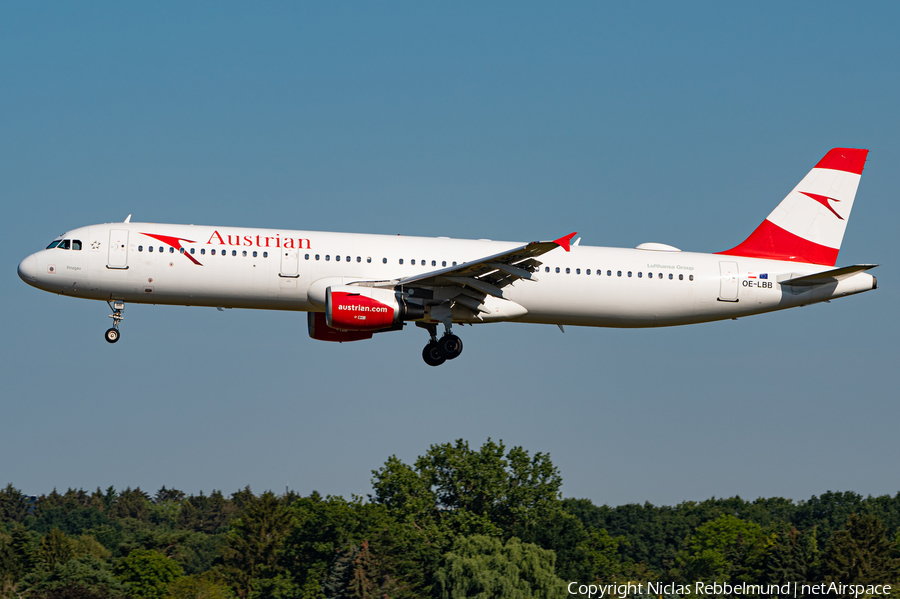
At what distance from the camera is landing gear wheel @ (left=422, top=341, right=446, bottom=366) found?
1542 inches

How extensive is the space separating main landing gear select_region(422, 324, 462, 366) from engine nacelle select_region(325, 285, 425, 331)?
2258 mm

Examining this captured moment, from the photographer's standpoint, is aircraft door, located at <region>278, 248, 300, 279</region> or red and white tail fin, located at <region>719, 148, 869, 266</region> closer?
aircraft door, located at <region>278, 248, 300, 279</region>

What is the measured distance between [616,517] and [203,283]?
542ft

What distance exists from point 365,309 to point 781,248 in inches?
694

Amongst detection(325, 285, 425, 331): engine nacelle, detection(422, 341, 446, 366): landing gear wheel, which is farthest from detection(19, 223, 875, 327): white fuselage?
detection(422, 341, 446, 366): landing gear wheel

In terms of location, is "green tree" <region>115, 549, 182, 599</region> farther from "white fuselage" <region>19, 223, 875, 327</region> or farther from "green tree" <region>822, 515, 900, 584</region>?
"white fuselage" <region>19, 223, 875, 327</region>

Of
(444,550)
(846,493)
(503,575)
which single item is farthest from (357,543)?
(846,493)

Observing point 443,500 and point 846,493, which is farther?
point 846,493

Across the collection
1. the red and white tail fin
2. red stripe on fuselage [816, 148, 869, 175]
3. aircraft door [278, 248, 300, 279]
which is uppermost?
red stripe on fuselage [816, 148, 869, 175]

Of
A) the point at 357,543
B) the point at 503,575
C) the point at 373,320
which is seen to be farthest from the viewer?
the point at 357,543

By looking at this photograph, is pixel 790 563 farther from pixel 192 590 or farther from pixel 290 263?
pixel 290 263

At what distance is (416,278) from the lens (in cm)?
3641

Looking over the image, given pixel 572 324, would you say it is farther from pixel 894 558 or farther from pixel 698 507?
pixel 698 507

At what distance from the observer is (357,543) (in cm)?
9762
